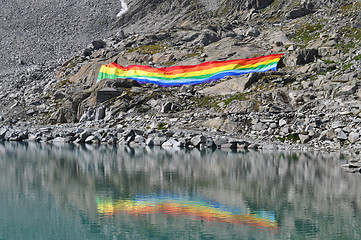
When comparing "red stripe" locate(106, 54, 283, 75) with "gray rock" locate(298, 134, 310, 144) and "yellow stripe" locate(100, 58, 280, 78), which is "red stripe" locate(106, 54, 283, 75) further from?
"gray rock" locate(298, 134, 310, 144)

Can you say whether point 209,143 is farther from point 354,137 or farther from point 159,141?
point 354,137

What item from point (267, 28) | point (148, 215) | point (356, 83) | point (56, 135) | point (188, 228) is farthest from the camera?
point (267, 28)

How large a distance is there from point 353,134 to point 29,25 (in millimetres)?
135909

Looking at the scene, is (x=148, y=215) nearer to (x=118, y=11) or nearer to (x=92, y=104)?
(x=92, y=104)

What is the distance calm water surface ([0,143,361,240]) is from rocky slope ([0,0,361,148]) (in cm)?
1676

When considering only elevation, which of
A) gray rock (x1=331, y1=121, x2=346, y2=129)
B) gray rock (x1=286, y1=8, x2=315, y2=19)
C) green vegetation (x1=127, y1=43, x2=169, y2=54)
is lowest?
gray rock (x1=331, y1=121, x2=346, y2=129)

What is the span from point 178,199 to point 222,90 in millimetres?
51182

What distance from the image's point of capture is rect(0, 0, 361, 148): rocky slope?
177ft

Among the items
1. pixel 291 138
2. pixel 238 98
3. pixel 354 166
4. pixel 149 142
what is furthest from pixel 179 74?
pixel 354 166

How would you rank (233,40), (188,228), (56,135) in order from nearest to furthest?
(188,228), (56,135), (233,40)

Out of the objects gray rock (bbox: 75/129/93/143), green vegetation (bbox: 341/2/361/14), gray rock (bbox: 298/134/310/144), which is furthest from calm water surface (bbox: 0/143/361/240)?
green vegetation (bbox: 341/2/361/14)

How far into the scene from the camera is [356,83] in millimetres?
56062

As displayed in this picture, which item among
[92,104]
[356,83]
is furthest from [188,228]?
[92,104]

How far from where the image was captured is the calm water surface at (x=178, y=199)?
1548cm
